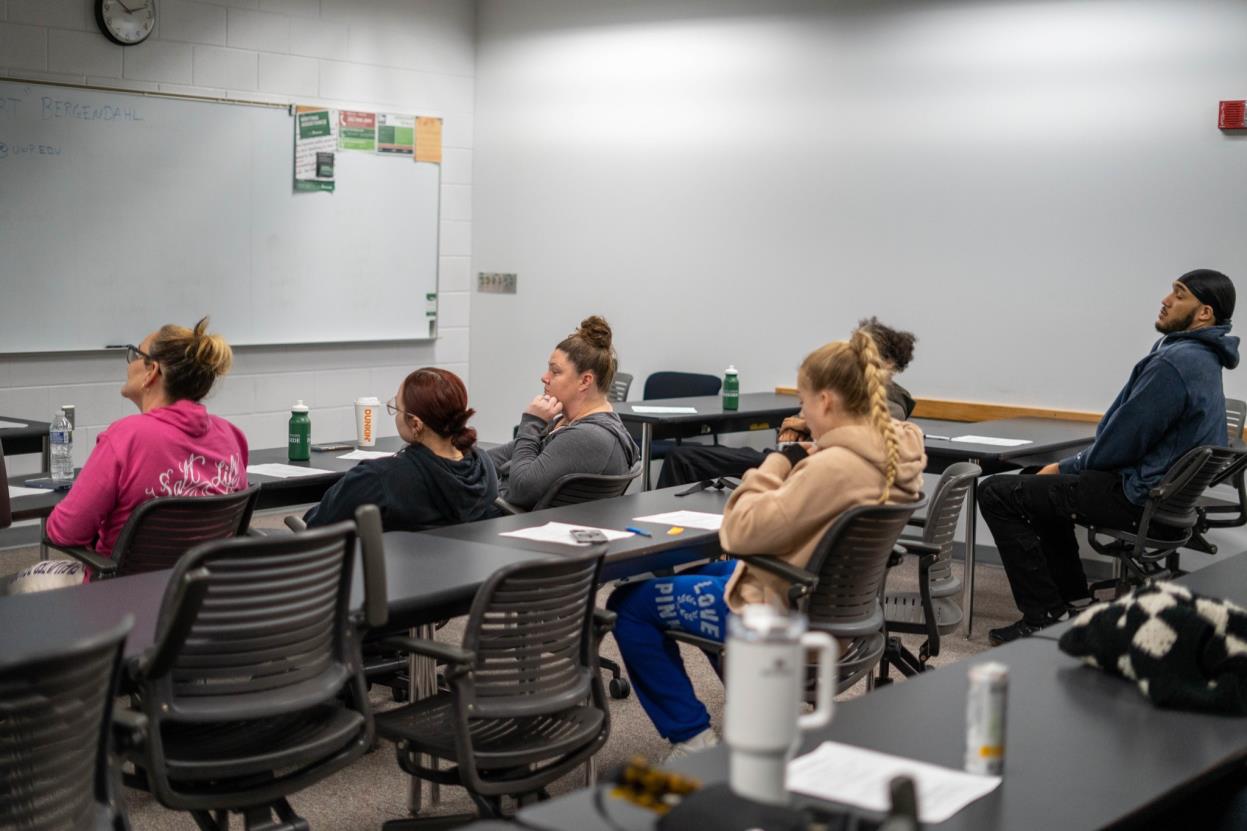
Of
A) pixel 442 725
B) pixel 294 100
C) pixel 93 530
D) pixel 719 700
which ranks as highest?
pixel 294 100

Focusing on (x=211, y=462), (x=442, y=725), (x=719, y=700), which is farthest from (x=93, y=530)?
(x=719, y=700)

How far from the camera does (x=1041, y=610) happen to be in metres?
5.08

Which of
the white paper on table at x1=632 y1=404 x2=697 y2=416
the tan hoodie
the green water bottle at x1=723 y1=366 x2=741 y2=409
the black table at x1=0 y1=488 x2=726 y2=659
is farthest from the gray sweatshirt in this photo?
the green water bottle at x1=723 y1=366 x2=741 y2=409

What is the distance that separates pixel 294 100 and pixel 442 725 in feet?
17.3

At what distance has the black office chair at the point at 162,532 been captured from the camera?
332 cm

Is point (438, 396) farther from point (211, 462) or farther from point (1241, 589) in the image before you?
point (1241, 589)

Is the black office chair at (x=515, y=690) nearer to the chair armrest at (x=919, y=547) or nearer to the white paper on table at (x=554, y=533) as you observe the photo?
the white paper on table at (x=554, y=533)

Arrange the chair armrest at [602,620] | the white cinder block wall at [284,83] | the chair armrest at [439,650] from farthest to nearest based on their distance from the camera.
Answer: the white cinder block wall at [284,83] → the chair armrest at [602,620] → the chair armrest at [439,650]

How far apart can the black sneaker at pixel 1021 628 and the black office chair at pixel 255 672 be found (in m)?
3.16

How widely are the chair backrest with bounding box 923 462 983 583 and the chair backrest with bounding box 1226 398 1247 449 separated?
2.40 metres

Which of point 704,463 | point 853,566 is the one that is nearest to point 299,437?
point 704,463

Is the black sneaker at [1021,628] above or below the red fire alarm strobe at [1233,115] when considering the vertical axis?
below

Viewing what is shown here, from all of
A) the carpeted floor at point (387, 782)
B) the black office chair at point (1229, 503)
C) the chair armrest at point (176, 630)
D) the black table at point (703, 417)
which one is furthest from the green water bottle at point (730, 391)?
the chair armrest at point (176, 630)

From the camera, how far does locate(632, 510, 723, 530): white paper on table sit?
3562 mm
